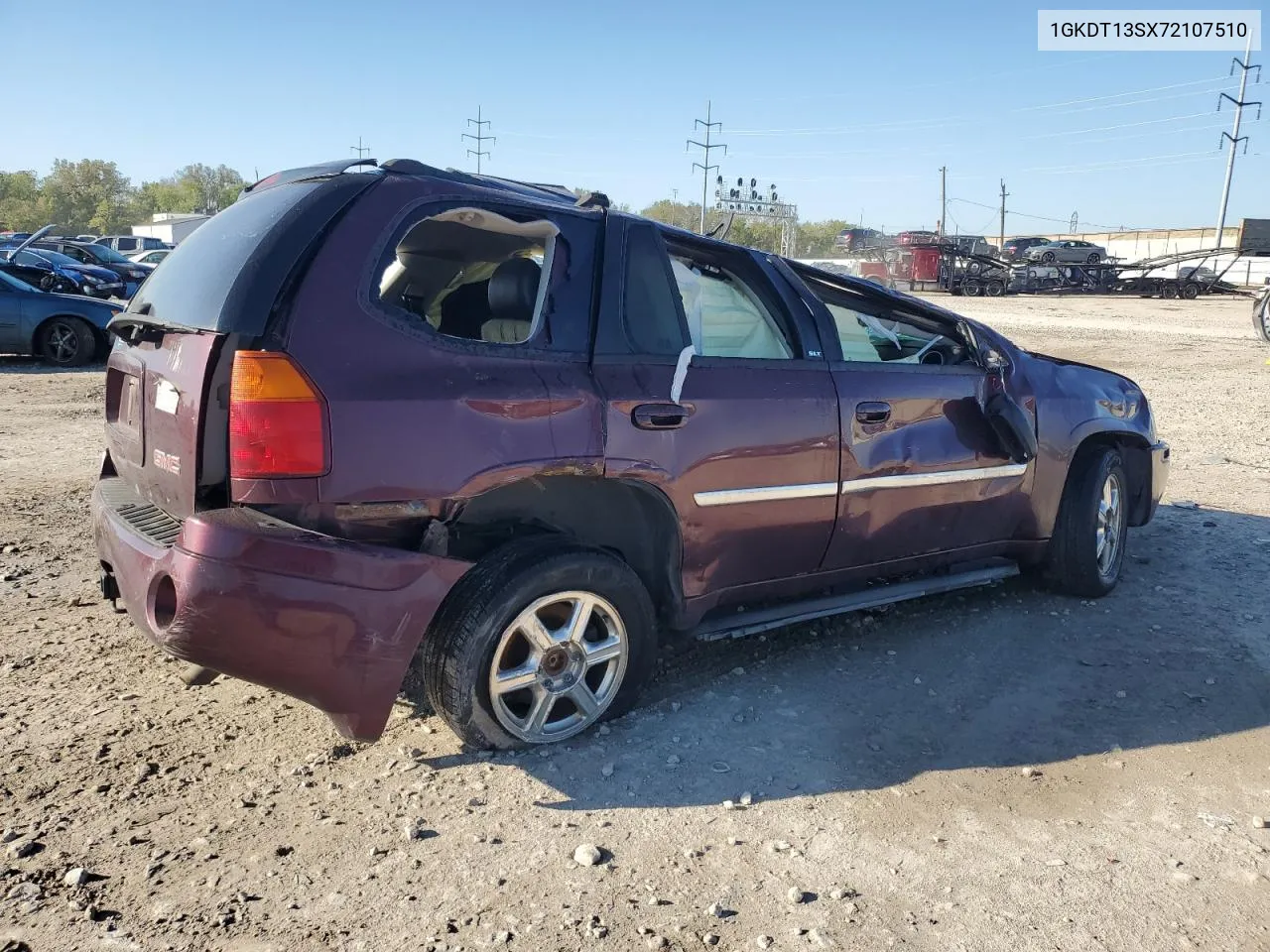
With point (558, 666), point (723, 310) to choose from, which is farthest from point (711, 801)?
point (723, 310)

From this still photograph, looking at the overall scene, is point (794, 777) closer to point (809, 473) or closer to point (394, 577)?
point (809, 473)

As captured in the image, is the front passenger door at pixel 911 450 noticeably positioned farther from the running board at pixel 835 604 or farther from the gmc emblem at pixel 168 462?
the gmc emblem at pixel 168 462

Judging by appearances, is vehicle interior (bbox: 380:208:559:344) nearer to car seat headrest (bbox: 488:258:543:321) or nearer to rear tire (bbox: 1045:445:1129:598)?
car seat headrest (bbox: 488:258:543:321)

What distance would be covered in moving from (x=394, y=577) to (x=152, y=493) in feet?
3.09

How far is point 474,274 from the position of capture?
370 cm

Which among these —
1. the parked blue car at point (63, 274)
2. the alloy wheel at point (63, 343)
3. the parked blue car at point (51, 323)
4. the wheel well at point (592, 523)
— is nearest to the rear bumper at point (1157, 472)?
the wheel well at point (592, 523)

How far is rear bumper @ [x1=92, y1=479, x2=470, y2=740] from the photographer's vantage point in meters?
2.71

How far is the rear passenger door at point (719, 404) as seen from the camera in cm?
335

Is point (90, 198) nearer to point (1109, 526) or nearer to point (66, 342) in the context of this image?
point (66, 342)

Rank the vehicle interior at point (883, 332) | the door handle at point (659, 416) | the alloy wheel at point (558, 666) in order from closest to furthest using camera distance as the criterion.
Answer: the alloy wheel at point (558, 666)
the door handle at point (659, 416)
the vehicle interior at point (883, 332)

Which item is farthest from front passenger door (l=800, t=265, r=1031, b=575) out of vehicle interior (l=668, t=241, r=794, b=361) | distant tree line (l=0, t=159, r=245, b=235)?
distant tree line (l=0, t=159, r=245, b=235)

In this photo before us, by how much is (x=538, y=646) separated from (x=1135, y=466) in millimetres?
3666

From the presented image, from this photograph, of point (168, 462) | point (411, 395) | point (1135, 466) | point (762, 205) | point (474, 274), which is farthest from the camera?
point (762, 205)

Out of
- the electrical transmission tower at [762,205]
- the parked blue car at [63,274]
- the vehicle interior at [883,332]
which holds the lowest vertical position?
the vehicle interior at [883,332]
